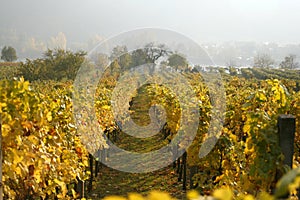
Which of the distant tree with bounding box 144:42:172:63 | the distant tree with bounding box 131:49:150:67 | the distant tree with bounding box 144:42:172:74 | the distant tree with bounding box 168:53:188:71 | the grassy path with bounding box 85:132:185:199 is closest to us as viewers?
the grassy path with bounding box 85:132:185:199

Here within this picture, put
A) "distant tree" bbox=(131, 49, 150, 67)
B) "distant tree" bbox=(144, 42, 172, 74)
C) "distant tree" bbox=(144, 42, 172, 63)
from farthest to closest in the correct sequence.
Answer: "distant tree" bbox=(144, 42, 172, 63), "distant tree" bbox=(144, 42, 172, 74), "distant tree" bbox=(131, 49, 150, 67)

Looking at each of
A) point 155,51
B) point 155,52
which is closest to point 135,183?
point 155,51

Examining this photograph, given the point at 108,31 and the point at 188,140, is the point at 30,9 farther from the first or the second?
the point at 188,140

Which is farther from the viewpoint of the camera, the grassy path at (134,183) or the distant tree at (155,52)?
the distant tree at (155,52)

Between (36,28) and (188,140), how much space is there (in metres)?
179

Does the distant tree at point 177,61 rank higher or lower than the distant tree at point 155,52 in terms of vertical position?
lower

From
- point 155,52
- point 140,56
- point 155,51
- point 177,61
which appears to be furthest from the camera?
point 155,52

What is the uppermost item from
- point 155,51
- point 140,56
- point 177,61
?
point 155,51

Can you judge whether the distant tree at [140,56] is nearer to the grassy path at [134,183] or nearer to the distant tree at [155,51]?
the distant tree at [155,51]

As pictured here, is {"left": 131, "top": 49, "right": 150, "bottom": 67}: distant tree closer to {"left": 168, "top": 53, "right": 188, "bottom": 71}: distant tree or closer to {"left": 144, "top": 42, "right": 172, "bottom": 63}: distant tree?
{"left": 144, "top": 42, "right": 172, "bottom": 63}: distant tree

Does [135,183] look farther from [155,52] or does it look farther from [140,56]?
[155,52]

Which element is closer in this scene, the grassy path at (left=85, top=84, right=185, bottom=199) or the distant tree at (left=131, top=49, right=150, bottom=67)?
the grassy path at (left=85, top=84, right=185, bottom=199)

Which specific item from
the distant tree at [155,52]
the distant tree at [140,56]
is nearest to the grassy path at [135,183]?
the distant tree at [140,56]

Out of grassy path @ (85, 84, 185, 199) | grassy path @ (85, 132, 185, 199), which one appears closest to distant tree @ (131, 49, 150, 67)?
grassy path @ (85, 84, 185, 199)
